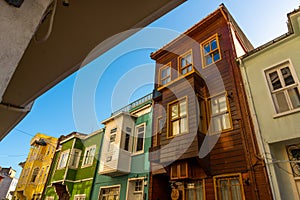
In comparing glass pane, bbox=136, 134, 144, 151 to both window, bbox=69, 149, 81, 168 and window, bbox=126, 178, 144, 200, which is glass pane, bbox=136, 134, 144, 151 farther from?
window, bbox=69, 149, 81, 168

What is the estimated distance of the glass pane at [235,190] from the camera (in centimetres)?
553

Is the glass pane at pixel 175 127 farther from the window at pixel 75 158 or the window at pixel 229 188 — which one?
the window at pixel 75 158

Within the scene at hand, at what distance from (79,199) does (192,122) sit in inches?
373

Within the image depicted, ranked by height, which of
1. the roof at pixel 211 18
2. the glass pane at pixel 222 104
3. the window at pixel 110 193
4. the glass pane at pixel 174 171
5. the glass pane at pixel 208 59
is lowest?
the window at pixel 110 193

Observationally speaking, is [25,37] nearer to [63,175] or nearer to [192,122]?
[192,122]

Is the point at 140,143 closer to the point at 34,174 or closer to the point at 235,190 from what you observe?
the point at 235,190

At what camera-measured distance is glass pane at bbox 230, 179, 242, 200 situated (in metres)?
5.53

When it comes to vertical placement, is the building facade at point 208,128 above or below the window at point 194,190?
above

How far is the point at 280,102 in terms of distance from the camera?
5.77 metres

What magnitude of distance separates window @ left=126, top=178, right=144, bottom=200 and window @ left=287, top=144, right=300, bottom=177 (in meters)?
5.92

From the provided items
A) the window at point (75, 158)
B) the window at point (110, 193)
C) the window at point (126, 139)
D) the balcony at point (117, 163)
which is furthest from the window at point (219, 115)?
the window at point (75, 158)

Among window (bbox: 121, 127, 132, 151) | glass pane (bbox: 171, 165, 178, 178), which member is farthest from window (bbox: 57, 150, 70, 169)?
glass pane (bbox: 171, 165, 178, 178)

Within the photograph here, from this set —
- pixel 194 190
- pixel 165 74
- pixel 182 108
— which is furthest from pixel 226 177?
pixel 165 74

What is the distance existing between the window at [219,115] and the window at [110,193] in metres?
5.96
